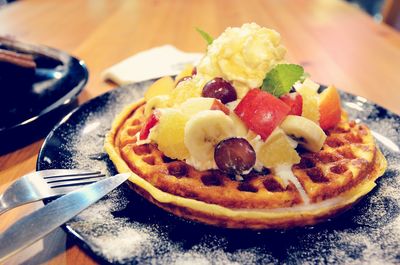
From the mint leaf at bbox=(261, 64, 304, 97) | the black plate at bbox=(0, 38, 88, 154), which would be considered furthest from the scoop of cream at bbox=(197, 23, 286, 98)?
the black plate at bbox=(0, 38, 88, 154)

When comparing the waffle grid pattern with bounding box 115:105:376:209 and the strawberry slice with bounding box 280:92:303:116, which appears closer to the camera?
the waffle grid pattern with bounding box 115:105:376:209

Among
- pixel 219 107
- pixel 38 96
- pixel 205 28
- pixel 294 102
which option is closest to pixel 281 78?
pixel 294 102

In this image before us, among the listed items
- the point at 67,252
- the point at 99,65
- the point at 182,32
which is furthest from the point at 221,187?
the point at 182,32

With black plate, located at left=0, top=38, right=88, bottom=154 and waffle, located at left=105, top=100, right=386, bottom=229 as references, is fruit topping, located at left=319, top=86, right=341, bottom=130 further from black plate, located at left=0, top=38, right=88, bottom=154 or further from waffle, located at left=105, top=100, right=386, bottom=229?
black plate, located at left=0, top=38, right=88, bottom=154

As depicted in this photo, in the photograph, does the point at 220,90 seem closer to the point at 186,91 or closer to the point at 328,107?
the point at 186,91

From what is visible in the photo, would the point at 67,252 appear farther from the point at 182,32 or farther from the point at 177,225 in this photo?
the point at 182,32

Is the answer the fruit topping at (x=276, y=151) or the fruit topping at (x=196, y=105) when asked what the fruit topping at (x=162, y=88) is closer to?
the fruit topping at (x=196, y=105)
